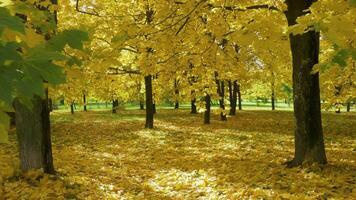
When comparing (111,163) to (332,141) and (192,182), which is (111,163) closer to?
(192,182)

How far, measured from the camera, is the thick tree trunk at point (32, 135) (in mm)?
7977

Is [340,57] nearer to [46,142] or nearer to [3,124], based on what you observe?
[3,124]

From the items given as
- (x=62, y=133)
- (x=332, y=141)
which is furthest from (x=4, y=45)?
(x=62, y=133)

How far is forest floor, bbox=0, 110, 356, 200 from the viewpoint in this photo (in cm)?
717

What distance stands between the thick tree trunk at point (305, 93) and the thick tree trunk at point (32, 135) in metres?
5.78

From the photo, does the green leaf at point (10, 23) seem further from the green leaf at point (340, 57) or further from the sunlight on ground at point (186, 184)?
the sunlight on ground at point (186, 184)

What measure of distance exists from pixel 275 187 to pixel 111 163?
17.3 ft

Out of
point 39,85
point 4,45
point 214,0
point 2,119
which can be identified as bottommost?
point 2,119

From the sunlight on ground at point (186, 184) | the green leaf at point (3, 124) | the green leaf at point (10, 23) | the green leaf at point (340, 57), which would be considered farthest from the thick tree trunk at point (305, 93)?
the green leaf at point (10, 23)

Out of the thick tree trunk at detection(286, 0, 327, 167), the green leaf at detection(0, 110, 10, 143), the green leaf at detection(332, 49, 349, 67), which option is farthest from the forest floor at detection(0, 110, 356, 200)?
the green leaf at detection(0, 110, 10, 143)

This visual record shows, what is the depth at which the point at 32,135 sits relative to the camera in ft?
26.4

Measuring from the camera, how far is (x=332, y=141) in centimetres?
1448

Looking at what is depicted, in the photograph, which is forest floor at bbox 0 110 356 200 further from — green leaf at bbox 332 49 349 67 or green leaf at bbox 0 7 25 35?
green leaf at bbox 0 7 25 35

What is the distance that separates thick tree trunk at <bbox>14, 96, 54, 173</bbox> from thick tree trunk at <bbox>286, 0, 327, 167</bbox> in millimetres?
5777
